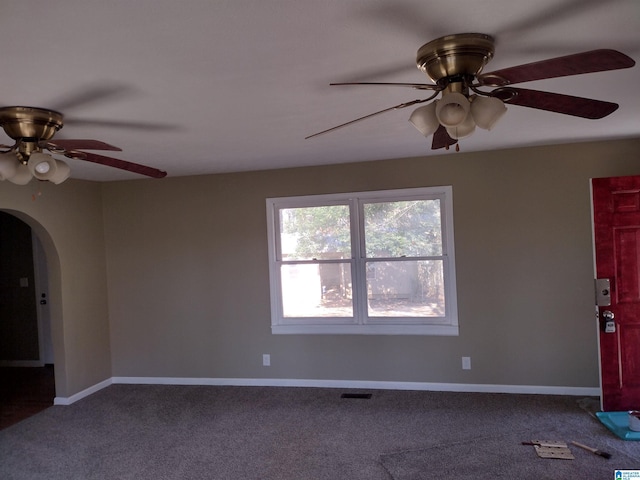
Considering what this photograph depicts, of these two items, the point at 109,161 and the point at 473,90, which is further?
the point at 109,161

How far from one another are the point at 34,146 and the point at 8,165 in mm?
178

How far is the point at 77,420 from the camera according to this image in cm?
431

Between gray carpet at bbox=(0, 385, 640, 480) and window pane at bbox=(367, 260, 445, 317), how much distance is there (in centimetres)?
79

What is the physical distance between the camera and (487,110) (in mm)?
1699

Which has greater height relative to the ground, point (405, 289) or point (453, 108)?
point (453, 108)

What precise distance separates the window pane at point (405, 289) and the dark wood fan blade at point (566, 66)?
10.2 feet

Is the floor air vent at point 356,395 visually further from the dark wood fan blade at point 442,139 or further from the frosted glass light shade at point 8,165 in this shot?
the frosted glass light shade at point 8,165

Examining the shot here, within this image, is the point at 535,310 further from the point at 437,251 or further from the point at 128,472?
the point at 128,472

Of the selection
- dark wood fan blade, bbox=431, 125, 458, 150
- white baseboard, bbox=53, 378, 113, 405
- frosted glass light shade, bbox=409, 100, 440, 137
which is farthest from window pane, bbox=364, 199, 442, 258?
white baseboard, bbox=53, 378, 113, 405

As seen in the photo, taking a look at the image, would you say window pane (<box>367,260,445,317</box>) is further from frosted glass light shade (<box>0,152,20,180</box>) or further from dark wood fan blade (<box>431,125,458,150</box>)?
frosted glass light shade (<box>0,152,20,180</box>)

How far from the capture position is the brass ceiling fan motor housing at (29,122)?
2.35 meters

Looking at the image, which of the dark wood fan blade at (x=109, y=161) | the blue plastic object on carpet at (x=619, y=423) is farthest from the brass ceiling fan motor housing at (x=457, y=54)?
the blue plastic object on carpet at (x=619, y=423)

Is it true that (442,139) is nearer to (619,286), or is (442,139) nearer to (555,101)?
(555,101)

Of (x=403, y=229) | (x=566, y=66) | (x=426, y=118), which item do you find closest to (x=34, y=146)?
(x=426, y=118)
